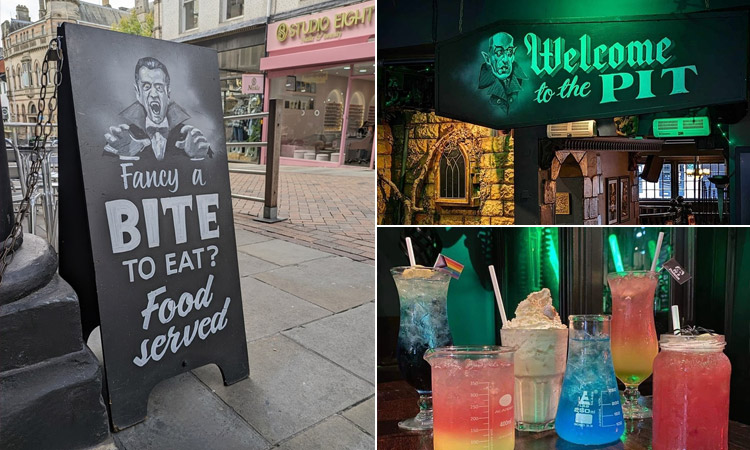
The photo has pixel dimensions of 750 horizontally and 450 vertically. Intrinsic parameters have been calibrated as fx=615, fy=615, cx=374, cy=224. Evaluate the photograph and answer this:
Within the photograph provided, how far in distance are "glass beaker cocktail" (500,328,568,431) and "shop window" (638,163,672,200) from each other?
655mm

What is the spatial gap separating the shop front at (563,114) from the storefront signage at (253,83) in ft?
38.0

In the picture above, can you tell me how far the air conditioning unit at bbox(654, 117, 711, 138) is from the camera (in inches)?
59.3

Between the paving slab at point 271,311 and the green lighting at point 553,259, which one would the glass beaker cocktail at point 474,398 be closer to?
the green lighting at point 553,259

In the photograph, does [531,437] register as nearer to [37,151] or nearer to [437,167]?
[437,167]

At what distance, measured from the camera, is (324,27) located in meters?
11.2

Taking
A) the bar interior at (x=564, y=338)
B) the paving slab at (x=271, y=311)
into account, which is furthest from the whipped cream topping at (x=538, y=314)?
the paving slab at (x=271, y=311)

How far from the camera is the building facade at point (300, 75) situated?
1121 centimetres

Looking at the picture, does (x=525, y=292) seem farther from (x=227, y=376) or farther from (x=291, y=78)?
(x=291, y=78)

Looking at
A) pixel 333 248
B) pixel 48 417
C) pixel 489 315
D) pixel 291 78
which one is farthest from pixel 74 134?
pixel 291 78

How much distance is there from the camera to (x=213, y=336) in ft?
7.36

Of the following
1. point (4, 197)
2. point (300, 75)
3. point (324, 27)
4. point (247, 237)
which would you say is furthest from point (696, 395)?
point (300, 75)

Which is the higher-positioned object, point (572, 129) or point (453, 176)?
point (572, 129)

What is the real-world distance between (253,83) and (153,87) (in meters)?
11.2

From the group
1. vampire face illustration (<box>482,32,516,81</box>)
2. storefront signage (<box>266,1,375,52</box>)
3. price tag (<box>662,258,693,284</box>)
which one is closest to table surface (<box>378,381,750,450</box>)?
price tag (<box>662,258,693,284</box>)
